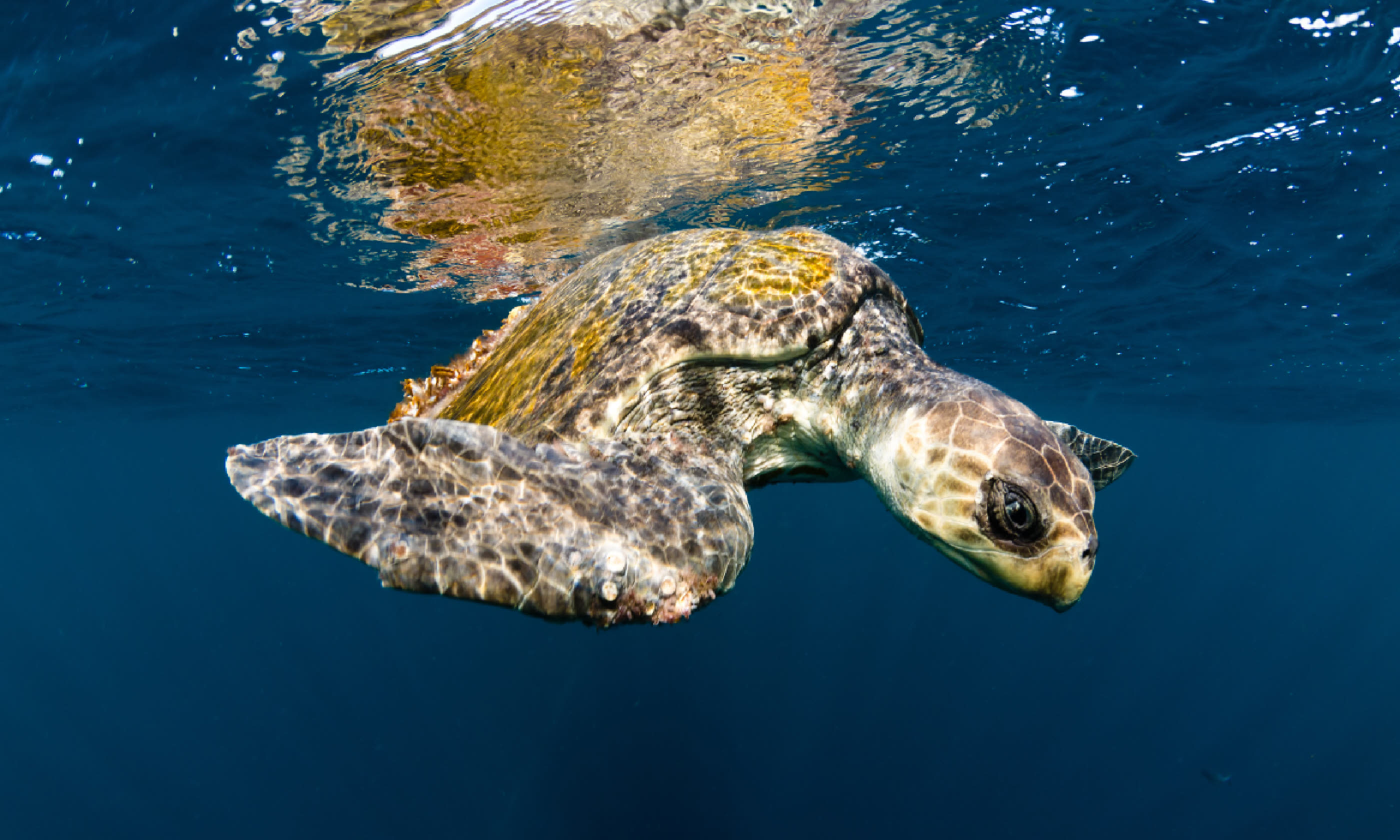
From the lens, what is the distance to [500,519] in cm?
219

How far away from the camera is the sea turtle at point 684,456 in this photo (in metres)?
2.11

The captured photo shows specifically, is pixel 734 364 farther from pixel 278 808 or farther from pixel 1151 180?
pixel 278 808

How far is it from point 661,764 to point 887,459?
77.8 feet

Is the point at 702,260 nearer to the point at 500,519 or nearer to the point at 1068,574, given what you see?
the point at 500,519

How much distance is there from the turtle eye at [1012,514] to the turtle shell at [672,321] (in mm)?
1188

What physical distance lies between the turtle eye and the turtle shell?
119 cm

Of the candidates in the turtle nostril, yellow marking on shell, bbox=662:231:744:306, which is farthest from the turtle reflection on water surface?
the turtle nostril

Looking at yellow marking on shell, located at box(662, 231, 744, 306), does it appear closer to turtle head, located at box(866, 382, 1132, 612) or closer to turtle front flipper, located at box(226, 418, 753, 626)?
turtle front flipper, located at box(226, 418, 753, 626)

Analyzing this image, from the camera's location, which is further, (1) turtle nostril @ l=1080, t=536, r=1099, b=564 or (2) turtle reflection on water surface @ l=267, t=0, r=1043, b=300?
(2) turtle reflection on water surface @ l=267, t=0, r=1043, b=300

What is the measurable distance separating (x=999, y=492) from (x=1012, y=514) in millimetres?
92

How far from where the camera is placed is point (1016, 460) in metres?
2.32

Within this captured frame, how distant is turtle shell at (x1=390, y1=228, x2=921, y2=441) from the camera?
304 centimetres

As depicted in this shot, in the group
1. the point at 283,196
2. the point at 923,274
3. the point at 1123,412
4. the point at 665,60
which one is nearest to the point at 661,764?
the point at 923,274

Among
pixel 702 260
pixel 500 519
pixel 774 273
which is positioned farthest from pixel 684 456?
pixel 702 260
